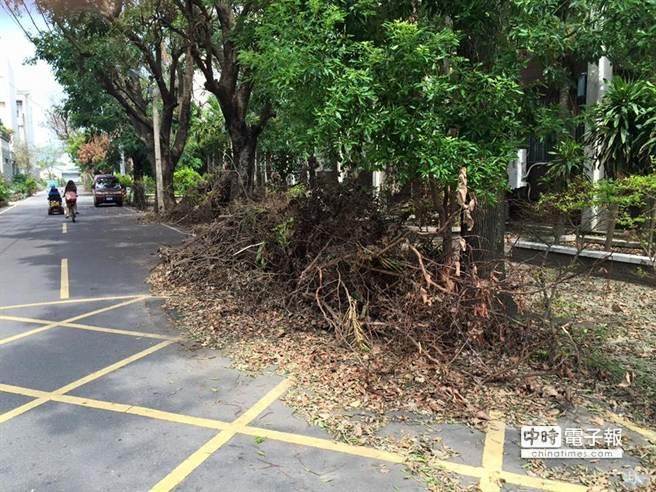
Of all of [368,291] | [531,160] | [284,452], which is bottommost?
[284,452]

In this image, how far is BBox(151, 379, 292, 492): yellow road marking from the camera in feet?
11.2

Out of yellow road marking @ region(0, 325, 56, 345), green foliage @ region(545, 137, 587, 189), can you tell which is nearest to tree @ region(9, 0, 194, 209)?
yellow road marking @ region(0, 325, 56, 345)

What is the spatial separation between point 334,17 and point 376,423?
3521 mm

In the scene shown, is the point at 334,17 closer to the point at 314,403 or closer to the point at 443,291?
the point at 443,291

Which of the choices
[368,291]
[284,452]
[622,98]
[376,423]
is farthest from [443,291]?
[622,98]

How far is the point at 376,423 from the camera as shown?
4.10 m

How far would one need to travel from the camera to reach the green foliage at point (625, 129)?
844cm

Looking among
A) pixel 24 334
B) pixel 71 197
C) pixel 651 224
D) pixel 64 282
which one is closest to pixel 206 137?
pixel 71 197

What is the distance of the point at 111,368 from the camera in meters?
5.35

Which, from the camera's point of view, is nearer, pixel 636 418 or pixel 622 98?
pixel 636 418

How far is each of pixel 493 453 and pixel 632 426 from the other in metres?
1.25

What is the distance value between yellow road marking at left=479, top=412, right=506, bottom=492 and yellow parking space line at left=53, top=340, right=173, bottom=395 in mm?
3581

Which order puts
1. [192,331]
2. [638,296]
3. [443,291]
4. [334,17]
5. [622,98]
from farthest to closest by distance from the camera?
[622,98] → [638,296] → [192,331] → [443,291] → [334,17]

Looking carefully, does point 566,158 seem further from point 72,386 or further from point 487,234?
point 72,386
